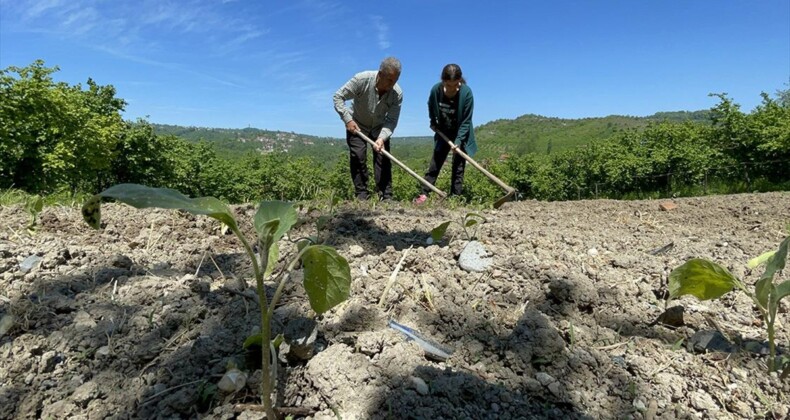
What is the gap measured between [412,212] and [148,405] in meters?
Result: 2.66

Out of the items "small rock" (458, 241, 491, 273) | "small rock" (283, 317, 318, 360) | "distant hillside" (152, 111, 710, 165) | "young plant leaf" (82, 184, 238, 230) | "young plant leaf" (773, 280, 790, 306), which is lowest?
"small rock" (283, 317, 318, 360)

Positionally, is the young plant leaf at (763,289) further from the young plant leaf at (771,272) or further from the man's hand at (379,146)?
the man's hand at (379,146)

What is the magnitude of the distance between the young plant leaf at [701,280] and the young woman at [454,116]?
360cm

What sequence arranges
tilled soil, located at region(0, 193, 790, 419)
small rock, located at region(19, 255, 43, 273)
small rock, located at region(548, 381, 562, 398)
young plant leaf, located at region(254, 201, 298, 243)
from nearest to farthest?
young plant leaf, located at region(254, 201, 298, 243) → tilled soil, located at region(0, 193, 790, 419) → small rock, located at region(548, 381, 562, 398) → small rock, located at region(19, 255, 43, 273)

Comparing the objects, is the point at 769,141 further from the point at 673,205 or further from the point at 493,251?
the point at 493,251

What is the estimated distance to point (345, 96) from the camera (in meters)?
4.91

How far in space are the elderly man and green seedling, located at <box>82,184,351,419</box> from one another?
3.53 m

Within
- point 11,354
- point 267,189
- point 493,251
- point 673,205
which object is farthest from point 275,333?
point 267,189

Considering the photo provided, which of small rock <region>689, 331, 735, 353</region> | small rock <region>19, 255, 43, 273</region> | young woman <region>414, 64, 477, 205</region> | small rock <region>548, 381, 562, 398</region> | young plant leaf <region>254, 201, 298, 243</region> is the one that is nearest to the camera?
young plant leaf <region>254, 201, 298, 243</region>

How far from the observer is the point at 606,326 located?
1.74 metres

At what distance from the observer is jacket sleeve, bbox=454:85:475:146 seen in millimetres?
5246

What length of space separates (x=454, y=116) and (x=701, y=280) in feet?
13.4

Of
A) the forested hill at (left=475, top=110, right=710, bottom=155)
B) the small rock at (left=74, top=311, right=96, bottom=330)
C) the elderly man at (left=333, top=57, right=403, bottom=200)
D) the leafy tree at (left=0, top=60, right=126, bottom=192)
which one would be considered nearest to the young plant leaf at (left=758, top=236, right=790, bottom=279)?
the small rock at (left=74, top=311, right=96, bottom=330)

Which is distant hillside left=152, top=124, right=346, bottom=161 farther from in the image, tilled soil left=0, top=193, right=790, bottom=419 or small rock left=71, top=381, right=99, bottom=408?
small rock left=71, top=381, right=99, bottom=408
